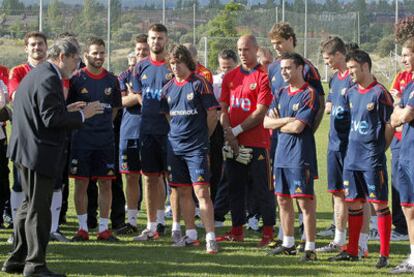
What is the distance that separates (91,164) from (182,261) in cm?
186

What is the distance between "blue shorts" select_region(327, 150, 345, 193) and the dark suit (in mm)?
2815

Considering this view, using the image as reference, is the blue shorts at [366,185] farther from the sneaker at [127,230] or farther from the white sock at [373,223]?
the sneaker at [127,230]

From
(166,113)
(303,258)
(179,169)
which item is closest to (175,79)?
(166,113)

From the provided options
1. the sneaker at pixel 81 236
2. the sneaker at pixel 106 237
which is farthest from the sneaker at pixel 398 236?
the sneaker at pixel 81 236

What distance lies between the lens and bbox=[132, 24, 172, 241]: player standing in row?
32.0 feet

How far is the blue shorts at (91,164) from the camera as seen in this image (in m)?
9.53

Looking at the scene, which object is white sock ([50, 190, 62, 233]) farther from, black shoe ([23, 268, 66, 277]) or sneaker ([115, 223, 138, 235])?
black shoe ([23, 268, 66, 277])

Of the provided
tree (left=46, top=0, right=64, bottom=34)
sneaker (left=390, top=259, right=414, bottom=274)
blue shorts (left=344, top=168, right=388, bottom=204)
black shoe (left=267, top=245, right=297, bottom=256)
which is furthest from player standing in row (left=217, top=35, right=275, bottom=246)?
tree (left=46, top=0, right=64, bottom=34)

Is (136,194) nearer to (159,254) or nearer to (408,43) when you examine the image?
(159,254)

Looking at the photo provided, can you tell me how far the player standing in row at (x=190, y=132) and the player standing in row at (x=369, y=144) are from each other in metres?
1.50

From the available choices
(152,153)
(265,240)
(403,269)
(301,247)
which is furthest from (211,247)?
(403,269)

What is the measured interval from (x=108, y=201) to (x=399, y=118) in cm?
354

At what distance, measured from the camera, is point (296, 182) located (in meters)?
8.40

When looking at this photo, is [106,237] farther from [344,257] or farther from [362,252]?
[362,252]
